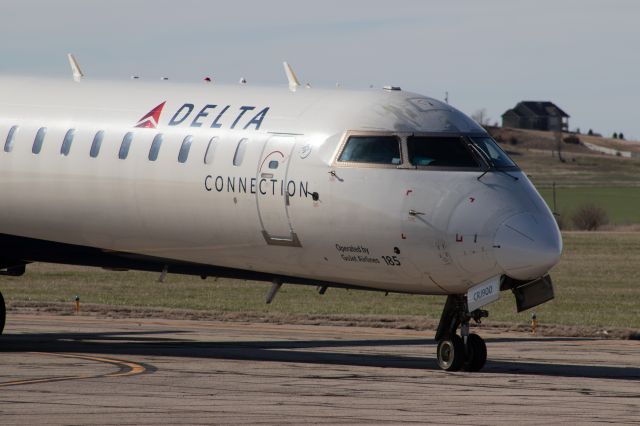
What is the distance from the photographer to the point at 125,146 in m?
26.8

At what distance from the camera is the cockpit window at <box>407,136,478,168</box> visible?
23703 millimetres

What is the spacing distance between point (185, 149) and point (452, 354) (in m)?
5.71

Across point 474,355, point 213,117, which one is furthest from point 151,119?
point 474,355

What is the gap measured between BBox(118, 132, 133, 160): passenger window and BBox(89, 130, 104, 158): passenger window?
0.46 m

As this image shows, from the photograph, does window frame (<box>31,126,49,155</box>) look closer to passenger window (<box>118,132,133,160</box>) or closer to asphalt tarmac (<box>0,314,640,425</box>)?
passenger window (<box>118,132,133,160</box>)

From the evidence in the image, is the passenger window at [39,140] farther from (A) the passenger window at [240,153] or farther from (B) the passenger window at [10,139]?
(A) the passenger window at [240,153]

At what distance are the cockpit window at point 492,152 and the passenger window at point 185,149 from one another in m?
4.94

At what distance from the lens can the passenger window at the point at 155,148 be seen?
2636 cm

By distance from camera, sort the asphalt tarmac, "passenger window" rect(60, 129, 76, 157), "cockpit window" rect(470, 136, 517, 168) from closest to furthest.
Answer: the asphalt tarmac → "cockpit window" rect(470, 136, 517, 168) → "passenger window" rect(60, 129, 76, 157)

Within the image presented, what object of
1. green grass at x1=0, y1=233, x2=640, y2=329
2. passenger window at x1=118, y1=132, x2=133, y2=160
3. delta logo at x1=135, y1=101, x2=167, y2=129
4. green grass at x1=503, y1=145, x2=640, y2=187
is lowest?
green grass at x1=503, y1=145, x2=640, y2=187

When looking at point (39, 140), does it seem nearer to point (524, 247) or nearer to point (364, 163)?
point (364, 163)

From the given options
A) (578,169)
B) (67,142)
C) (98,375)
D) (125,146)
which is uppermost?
(125,146)

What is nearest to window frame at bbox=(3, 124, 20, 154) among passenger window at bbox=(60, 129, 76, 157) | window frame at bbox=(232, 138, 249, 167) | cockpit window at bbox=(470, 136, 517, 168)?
passenger window at bbox=(60, 129, 76, 157)

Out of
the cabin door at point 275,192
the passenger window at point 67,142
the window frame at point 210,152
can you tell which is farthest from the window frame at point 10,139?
the cabin door at point 275,192
